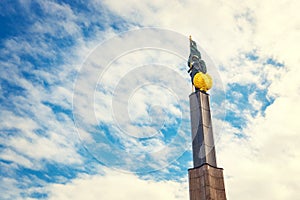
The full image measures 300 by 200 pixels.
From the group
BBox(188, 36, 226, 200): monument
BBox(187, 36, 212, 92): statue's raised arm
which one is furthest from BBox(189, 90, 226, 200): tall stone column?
BBox(187, 36, 212, 92): statue's raised arm

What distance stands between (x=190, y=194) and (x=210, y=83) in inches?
437

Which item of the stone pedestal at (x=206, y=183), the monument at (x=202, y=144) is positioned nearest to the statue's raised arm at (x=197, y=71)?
the monument at (x=202, y=144)

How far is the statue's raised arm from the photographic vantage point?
31.8 m

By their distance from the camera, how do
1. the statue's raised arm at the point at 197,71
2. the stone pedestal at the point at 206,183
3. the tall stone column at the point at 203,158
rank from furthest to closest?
the statue's raised arm at the point at 197,71
the tall stone column at the point at 203,158
the stone pedestal at the point at 206,183

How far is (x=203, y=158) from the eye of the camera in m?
27.4

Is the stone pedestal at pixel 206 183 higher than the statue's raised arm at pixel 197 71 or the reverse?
the reverse

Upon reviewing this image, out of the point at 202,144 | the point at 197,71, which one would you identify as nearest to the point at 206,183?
the point at 202,144

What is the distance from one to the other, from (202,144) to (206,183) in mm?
3501

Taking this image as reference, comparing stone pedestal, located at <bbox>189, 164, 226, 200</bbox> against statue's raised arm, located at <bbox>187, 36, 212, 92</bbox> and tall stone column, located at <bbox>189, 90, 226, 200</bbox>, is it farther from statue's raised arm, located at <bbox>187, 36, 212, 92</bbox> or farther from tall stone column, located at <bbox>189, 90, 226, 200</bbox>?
statue's raised arm, located at <bbox>187, 36, 212, 92</bbox>

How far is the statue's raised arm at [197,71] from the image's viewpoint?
31827 mm

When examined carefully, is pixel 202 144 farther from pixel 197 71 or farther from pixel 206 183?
pixel 197 71

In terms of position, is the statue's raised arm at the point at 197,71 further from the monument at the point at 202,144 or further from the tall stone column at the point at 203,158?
the tall stone column at the point at 203,158

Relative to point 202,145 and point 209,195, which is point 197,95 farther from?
point 209,195

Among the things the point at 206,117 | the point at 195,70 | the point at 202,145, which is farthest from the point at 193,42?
the point at 202,145
